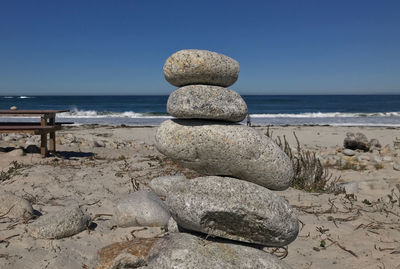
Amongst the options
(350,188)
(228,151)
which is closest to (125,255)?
(228,151)

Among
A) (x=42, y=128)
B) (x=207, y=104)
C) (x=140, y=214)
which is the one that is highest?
(x=207, y=104)

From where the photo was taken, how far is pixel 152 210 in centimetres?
482

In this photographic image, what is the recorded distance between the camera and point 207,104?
3.57 m

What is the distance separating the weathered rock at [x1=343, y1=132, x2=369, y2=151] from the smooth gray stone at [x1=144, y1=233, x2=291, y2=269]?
388 inches

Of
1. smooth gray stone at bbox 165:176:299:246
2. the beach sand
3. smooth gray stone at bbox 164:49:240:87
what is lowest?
the beach sand

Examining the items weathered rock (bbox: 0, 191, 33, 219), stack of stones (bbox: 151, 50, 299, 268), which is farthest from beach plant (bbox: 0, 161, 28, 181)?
stack of stones (bbox: 151, 50, 299, 268)

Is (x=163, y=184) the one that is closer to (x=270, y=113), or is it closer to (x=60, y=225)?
(x=60, y=225)

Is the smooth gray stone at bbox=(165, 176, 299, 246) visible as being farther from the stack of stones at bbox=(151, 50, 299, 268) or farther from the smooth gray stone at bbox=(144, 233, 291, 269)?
the smooth gray stone at bbox=(144, 233, 291, 269)

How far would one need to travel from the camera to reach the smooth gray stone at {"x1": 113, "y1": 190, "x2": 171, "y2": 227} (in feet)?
15.6

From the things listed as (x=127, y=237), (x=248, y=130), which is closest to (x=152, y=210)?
(x=127, y=237)

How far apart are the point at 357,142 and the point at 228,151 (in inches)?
400

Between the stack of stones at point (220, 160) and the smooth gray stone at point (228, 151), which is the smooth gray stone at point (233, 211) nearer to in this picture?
the stack of stones at point (220, 160)

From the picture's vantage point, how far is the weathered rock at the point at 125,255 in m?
3.44

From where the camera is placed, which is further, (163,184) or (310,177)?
(310,177)
